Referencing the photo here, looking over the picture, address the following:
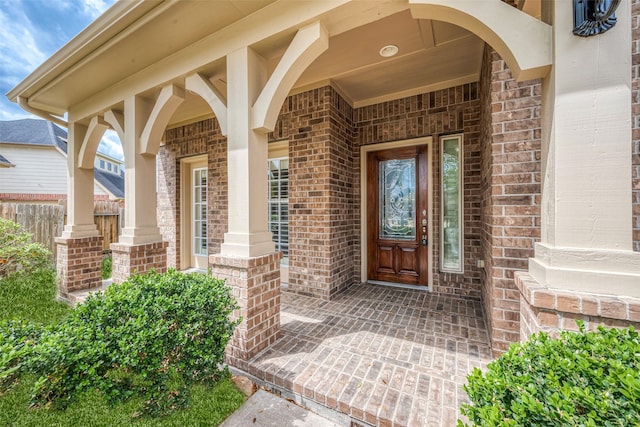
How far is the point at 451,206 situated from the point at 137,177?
4.33 metres

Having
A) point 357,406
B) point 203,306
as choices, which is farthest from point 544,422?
point 203,306

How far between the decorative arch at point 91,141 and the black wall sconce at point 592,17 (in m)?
5.23

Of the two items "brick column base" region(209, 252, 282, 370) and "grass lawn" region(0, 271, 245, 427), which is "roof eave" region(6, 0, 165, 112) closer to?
"brick column base" region(209, 252, 282, 370)

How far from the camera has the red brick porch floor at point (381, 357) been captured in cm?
171

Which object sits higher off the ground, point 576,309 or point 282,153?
point 282,153

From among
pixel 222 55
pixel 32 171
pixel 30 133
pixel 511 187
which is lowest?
pixel 511 187

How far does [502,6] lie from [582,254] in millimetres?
1418

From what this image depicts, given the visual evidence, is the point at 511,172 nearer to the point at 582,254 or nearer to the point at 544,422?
the point at 582,254

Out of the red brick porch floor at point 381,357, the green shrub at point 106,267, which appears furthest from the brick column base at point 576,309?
the green shrub at point 106,267

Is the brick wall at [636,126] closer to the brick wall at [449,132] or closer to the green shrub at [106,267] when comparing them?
the brick wall at [449,132]

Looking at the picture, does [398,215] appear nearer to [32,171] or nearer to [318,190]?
[318,190]

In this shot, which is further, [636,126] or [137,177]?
[137,177]

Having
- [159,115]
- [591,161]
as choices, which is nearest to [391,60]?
[591,161]

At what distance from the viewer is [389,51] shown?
3.06 m
